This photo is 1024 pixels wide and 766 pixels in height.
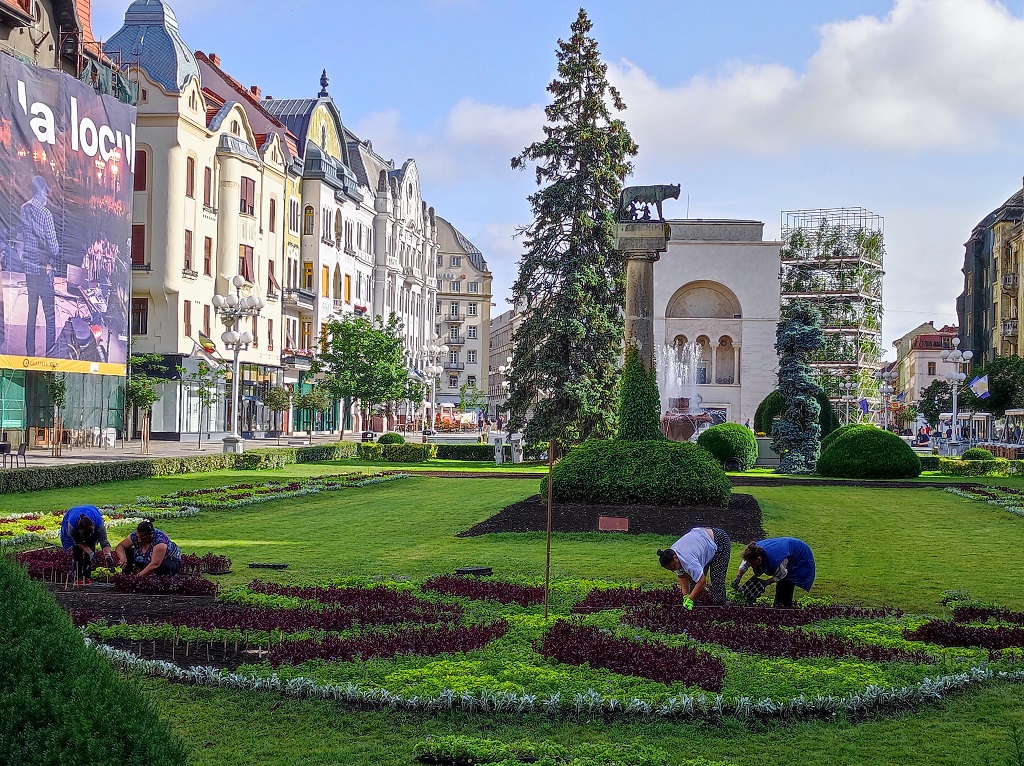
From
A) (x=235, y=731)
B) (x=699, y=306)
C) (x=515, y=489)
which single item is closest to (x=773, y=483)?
(x=515, y=489)

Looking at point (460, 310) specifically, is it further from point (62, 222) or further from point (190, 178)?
point (62, 222)

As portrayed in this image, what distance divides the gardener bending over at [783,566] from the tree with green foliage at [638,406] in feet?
30.9

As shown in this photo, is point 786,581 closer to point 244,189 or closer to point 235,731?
point 235,731

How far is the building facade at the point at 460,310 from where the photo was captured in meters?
122

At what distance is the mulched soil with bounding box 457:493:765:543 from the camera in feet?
57.2

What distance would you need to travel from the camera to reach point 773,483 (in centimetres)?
2994

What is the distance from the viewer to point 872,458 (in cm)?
3262

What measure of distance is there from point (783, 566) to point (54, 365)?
27102mm

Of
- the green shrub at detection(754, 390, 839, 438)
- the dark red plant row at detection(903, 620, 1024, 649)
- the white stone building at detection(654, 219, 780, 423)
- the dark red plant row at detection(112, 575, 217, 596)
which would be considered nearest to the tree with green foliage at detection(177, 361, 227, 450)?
the green shrub at detection(754, 390, 839, 438)

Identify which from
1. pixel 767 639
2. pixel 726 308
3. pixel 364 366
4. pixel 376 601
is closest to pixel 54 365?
pixel 364 366

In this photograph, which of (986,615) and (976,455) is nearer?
(986,615)

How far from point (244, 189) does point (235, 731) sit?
50.3 meters

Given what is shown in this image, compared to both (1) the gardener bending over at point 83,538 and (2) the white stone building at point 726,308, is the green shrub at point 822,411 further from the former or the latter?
(1) the gardener bending over at point 83,538

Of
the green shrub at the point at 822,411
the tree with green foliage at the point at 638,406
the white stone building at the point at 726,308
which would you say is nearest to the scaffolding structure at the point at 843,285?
the white stone building at the point at 726,308
